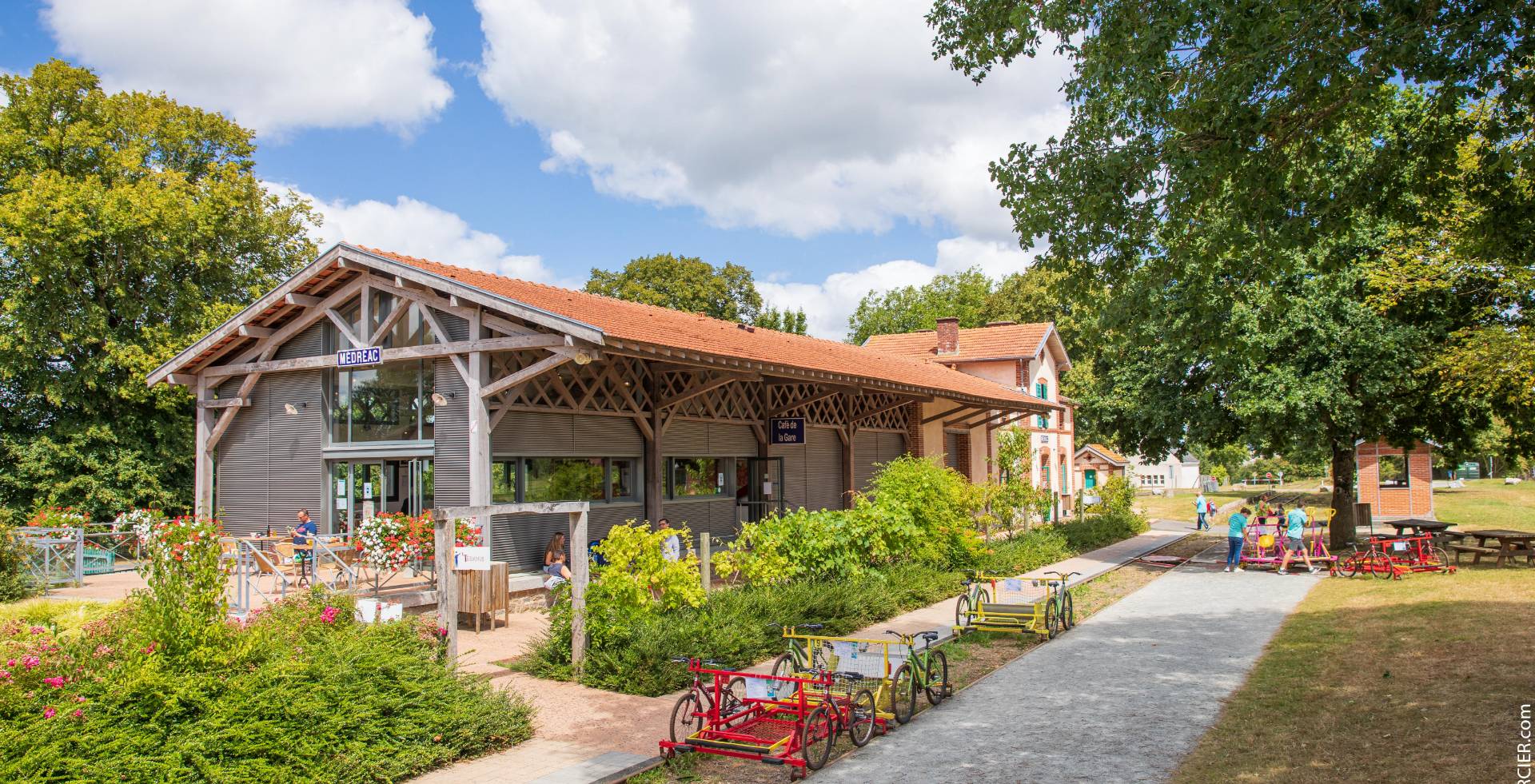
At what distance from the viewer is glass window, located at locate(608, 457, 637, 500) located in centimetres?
1636

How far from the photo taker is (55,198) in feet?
71.1

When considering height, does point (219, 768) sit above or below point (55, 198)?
below

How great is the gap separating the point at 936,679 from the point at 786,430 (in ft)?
35.3

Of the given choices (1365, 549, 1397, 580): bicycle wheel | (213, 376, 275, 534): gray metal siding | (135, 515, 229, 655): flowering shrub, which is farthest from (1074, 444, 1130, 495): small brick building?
(135, 515, 229, 655): flowering shrub

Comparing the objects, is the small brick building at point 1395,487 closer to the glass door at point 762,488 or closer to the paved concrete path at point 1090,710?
the glass door at point 762,488

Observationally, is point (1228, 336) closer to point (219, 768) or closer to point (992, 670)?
point (992, 670)

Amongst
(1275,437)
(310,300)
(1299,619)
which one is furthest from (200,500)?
(1275,437)

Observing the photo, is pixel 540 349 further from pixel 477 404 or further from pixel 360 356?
pixel 360 356

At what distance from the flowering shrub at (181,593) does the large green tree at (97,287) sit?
1918cm

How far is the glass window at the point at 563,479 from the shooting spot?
14.9 meters

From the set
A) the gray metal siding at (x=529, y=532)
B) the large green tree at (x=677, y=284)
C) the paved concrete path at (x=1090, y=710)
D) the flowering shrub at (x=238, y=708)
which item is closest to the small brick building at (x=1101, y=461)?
the large green tree at (x=677, y=284)

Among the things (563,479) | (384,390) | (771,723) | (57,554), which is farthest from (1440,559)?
(57,554)

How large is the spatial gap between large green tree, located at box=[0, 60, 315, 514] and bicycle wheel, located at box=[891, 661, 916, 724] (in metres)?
20.7

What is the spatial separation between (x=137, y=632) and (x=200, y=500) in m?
11.5
